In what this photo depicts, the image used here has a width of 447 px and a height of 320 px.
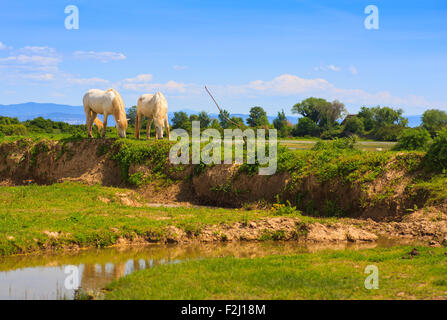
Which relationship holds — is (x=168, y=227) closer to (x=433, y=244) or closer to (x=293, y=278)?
(x=293, y=278)

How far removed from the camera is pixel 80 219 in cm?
1418

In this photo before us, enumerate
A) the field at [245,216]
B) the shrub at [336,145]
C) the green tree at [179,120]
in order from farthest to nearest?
the green tree at [179,120] → the shrub at [336,145] → the field at [245,216]

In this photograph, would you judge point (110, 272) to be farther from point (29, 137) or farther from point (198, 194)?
point (29, 137)

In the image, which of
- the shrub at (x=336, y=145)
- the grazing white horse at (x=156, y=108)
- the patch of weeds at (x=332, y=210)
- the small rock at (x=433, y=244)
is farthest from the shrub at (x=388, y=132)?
the small rock at (x=433, y=244)

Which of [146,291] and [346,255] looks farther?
[346,255]

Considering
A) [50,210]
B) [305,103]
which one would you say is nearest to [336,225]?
[50,210]

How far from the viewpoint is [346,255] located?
11.3m

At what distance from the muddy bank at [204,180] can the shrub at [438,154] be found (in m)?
0.43

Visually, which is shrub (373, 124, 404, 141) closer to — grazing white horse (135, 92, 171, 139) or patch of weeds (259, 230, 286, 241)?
grazing white horse (135, 92, 171, 139)

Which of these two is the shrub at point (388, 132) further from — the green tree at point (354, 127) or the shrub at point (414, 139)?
the shrub at point (414, 139)

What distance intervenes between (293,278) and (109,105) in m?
16.2

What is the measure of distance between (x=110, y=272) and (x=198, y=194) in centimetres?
964

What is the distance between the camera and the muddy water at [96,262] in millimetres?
9477

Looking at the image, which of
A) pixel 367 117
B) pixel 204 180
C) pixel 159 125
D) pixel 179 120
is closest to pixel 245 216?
pixel 204 180
